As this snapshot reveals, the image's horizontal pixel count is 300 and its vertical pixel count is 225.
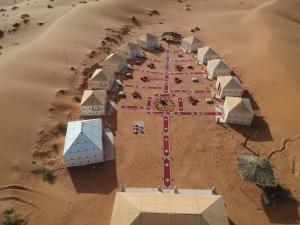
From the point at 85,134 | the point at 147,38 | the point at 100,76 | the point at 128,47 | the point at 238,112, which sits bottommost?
the point at 85,134

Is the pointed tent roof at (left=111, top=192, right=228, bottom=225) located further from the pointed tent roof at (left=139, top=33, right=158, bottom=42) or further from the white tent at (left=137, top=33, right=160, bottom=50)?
the pointed tent roof at (left=139, top=33, right=158, bottom=42)

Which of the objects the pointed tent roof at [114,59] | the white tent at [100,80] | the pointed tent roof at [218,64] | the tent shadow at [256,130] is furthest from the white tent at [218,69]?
the white tent at [100,80]

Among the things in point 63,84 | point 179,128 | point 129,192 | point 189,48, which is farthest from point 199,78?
point 129,192

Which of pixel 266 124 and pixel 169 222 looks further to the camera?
pixel 266 124

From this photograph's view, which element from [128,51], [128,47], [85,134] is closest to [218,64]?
[128,51]

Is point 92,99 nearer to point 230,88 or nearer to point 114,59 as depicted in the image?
point 114,59

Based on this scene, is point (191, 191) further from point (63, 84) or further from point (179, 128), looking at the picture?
point (63, 84)
